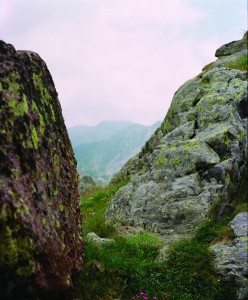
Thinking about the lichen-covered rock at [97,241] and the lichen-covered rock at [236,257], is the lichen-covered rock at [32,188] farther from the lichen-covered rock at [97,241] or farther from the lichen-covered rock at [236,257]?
the lichen-covered rock at [236,257]

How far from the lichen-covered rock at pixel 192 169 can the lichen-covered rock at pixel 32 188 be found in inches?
179

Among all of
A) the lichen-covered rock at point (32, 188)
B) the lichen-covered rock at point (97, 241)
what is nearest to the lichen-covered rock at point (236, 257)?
the lichen-covered rock at point (97, 241)

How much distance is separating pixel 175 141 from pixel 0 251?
39.9 ft

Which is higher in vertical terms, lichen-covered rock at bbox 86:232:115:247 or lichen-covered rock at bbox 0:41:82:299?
lichen-covered rock at bbox 0:41:82:299

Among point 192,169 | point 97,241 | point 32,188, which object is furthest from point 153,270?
point 192,169

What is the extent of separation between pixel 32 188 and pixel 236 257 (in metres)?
6.18

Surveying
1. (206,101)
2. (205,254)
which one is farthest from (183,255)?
(206,101)

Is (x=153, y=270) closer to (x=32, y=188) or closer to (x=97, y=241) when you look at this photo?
(x=97, y=241)

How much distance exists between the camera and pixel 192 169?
16812 mm

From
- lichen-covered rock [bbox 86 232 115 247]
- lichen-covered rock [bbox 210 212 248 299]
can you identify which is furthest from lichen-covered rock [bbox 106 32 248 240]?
lichen-covered rock [bbox 86 232 115 247]

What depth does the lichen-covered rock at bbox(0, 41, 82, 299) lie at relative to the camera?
8180 mm

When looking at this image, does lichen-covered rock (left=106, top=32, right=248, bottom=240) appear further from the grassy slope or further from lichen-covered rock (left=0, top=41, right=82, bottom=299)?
lichen-covered rock (left=0, top=41, right=82, bottom=299)

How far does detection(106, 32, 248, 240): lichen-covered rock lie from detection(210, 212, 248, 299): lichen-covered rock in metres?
1.89

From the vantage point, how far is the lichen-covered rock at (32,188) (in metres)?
8.18
